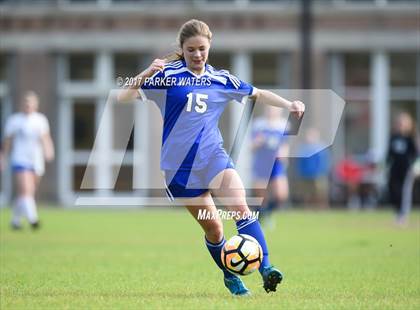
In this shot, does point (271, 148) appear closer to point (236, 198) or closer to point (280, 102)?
point (280, 102)

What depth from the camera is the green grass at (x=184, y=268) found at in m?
9.38

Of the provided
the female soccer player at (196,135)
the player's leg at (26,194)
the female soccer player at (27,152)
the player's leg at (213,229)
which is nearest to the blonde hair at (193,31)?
the female soccer player at (196,135)

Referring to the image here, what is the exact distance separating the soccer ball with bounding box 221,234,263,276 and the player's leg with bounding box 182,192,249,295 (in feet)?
0.95

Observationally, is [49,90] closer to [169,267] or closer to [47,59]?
[47,59]

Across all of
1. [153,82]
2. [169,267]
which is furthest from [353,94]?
[153,82]

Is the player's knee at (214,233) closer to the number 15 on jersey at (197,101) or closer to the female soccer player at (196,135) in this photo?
the female soccer player at (196,135)

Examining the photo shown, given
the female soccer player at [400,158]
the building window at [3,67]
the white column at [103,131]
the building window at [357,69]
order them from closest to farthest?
the female soccer player at [400,158] < the white column at [103,131] < the building window at [357,69] < the building window at [3,67]

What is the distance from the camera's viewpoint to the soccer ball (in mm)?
9250

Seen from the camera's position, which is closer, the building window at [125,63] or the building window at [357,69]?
the building window at [357,69]

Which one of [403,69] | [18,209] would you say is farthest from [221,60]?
[18,209]

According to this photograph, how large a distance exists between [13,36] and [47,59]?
124cm

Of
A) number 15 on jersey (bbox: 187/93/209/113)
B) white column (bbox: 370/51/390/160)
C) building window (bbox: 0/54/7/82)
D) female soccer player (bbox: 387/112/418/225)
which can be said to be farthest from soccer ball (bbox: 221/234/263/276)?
building window (bbox: 0/54/7/82)

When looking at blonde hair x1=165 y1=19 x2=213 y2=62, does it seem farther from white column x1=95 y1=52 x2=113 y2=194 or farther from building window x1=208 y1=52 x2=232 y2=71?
building window x1=208 y1=52 x2=232 y2=71

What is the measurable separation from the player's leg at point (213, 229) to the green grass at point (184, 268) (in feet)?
0.65
